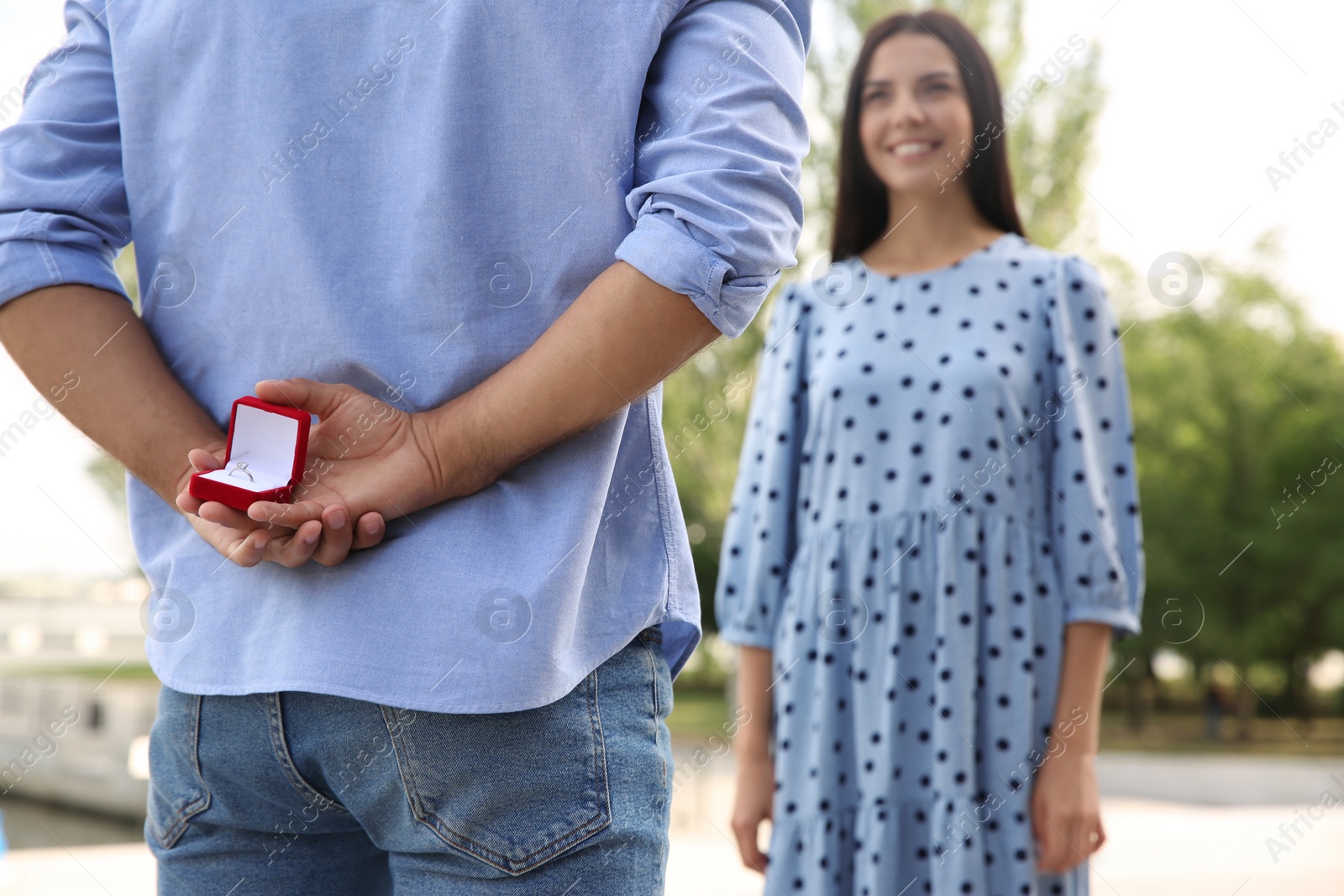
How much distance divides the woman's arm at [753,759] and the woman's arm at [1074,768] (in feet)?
1.67

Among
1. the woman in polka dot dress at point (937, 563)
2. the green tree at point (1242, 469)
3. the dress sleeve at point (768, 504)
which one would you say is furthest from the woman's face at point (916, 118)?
the green tree at point (1242, 469)

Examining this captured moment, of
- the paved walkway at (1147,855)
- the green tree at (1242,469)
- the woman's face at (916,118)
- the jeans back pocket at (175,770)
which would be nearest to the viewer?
the jeans back pocket at (175,770)

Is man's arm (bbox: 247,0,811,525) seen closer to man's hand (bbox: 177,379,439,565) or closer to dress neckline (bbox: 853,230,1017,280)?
man's hand (bbox: 177,379,439,565)

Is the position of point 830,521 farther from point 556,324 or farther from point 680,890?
point 680,890

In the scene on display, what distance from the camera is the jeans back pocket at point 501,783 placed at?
874mm

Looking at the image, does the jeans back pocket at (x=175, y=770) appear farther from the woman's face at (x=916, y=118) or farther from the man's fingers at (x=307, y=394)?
the woman's face at (x=916, y=118)

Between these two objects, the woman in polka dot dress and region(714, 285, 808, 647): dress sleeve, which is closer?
the woman in polka dot dress

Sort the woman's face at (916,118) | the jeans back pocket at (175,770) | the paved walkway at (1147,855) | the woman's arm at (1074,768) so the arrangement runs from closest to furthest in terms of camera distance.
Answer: the jeans back pocket at (175,770)
the woman's arm at (1074,768)
the woman's face at (916,118)
the paved walkway at (1147,855)

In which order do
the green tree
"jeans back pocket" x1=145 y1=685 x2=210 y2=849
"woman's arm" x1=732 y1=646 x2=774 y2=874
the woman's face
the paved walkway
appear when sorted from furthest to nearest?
the green tree < the paved walkway < the woman's face < "woman's arm" x1=732 y1=646 x2=774 y2=874 < "jeans back pocket" x1=145 y1=685 x2=210 y2=849

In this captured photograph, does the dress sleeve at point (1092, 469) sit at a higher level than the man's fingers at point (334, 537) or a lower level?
lower

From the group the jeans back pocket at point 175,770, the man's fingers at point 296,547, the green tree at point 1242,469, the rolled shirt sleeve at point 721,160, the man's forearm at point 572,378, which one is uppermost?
the rolled shirt sleeve at point 721,160

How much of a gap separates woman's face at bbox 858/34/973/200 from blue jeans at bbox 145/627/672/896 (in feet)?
5.51

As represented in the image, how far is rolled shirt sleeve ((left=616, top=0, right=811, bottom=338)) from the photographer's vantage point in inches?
35.9

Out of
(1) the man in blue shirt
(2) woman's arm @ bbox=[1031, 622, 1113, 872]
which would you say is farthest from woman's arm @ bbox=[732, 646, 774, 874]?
(1) the man in blue shirt
